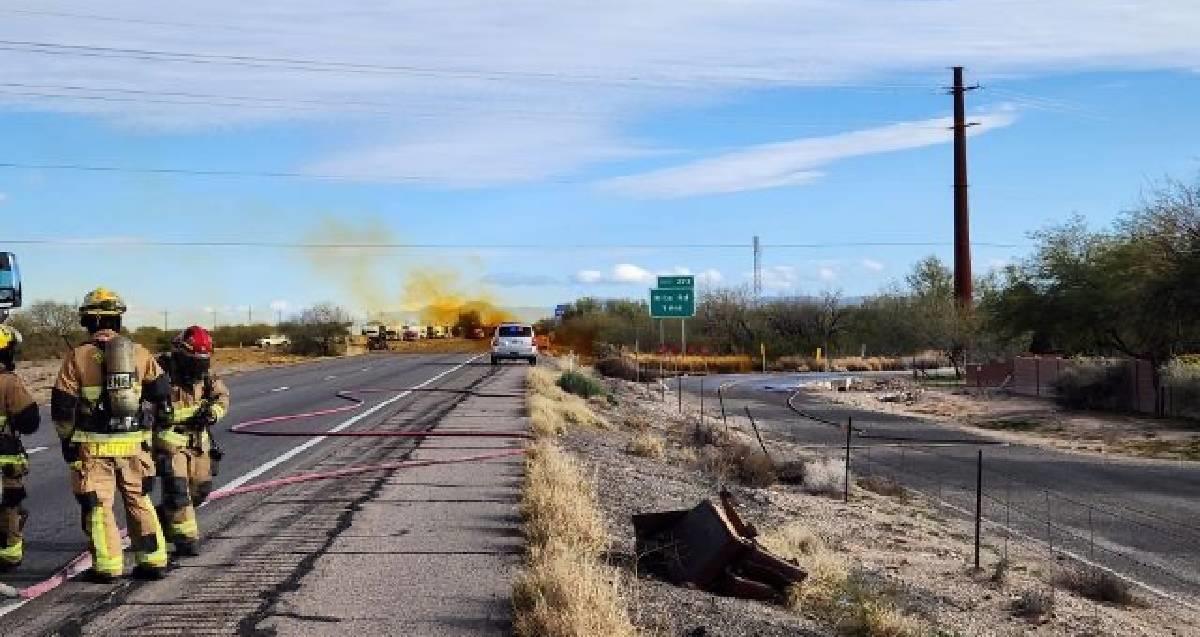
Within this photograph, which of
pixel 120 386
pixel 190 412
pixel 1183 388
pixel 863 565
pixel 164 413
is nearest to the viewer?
pixel 120 386

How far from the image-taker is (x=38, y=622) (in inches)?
283

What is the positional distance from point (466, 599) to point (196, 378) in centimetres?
321

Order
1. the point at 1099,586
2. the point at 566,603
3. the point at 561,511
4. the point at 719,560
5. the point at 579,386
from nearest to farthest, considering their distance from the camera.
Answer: the point at 566,603
the point at 719,560
the point at 561,511
the point at 1099,586
the point at 579,386

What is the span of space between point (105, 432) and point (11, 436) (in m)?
0.73

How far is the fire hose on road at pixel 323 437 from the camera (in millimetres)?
8641

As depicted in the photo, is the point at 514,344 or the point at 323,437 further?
the point at 514,344

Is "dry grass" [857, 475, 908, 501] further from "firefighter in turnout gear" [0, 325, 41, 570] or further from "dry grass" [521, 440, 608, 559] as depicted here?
"firefighter in turnout gear" [0, 325, 41, 570]

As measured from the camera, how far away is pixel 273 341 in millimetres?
105375

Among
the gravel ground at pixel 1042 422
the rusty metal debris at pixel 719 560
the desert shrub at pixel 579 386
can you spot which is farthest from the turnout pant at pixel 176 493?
the gravel ground at pixel 1042 422

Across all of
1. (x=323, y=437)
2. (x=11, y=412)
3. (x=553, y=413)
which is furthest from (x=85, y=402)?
(x=553, y=413)

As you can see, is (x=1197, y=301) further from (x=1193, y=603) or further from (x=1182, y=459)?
(x=1193, y=603)

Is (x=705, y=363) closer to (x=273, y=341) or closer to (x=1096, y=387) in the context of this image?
(x=1096, y=387)

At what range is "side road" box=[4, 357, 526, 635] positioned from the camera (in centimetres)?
725

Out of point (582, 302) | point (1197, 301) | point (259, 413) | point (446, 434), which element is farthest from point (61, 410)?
point (582, 302)
